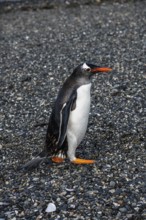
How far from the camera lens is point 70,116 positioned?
4355 mm

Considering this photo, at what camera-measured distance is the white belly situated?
4305mm

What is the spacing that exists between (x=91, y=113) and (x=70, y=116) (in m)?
1.38

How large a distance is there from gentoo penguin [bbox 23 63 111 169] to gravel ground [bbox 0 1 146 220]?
0.14m

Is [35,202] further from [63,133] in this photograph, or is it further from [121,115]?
[121,115]

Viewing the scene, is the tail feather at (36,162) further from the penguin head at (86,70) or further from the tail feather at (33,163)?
the penguin head at (86,70)

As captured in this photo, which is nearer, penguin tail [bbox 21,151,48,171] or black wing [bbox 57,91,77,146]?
black wing [bbox 57,91,77,146]

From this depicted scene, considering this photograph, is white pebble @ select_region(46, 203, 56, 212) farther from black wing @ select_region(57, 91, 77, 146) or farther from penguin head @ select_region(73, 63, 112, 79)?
penguin head @ select_region(73, 63, 112, 79)

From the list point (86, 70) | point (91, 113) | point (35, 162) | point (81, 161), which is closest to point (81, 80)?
point (86, 70)

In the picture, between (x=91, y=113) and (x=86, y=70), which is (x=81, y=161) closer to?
(x=86, y=70)

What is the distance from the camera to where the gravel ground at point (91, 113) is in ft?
13.1

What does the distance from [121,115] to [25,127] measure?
1.09m

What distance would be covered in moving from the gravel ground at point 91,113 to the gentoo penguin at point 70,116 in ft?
0.47

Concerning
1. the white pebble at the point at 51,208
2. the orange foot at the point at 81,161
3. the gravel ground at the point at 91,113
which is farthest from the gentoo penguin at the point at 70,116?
the white pebble at the point at 51,208

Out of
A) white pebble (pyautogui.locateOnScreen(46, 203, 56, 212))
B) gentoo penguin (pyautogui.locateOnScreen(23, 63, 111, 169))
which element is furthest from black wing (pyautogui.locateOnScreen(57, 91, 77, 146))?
white pebble (pyautogui.locateOnScreen(46, 203, 56, 212))
